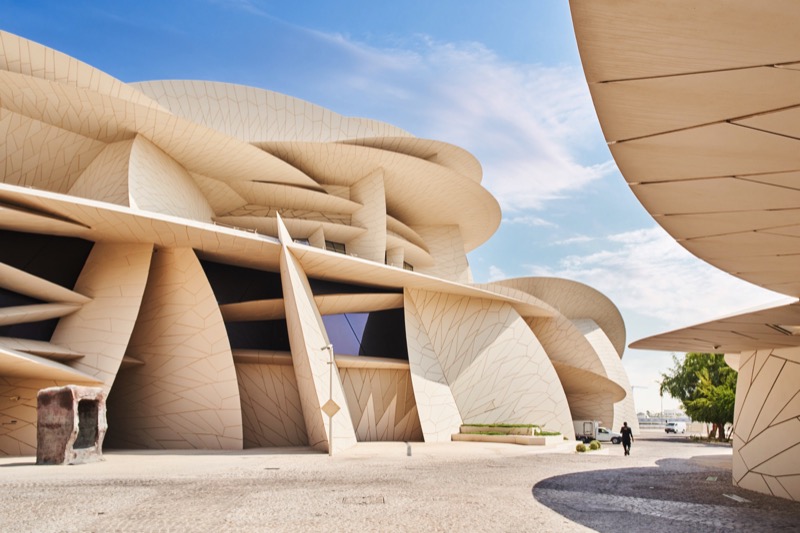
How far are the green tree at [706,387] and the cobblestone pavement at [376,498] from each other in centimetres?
1755

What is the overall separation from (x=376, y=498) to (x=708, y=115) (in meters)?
8.18

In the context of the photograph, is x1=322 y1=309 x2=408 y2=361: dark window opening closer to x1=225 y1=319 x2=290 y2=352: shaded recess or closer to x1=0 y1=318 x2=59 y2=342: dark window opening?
x1=225 y1=319 x2=290 y2=352: shaded recess

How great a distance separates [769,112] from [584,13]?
1780 mm

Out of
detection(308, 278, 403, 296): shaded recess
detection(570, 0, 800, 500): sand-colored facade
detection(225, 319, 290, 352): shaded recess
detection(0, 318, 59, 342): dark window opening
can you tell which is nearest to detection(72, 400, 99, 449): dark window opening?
detection(0, 318, 59, 342): dark window opening

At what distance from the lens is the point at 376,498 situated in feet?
34.0

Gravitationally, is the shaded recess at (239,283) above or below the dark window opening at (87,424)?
above

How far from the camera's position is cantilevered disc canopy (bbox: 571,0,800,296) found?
146 inches

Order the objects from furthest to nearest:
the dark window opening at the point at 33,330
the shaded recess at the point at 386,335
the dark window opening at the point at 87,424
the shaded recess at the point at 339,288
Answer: the shaded recess at the point at 386,335 → the shaded recess at the point at 339,288 → the dark window opening at the point at 33,330 → the dark window opening at the point at 87,424

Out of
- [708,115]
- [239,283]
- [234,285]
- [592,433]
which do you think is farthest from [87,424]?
[592,433]

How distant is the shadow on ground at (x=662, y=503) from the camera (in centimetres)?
836

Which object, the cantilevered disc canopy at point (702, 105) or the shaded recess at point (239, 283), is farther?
the shaded recess at point (239, 283)

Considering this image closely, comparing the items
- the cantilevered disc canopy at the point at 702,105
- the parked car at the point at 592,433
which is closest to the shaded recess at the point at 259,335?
the parked car at the point at 592,433

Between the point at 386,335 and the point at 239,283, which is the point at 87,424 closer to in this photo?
the point at 239,283

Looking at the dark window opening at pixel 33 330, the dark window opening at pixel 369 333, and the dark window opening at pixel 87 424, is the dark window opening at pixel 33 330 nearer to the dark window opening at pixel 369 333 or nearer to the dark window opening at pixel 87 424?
the dark window opening at pixel 87 424
